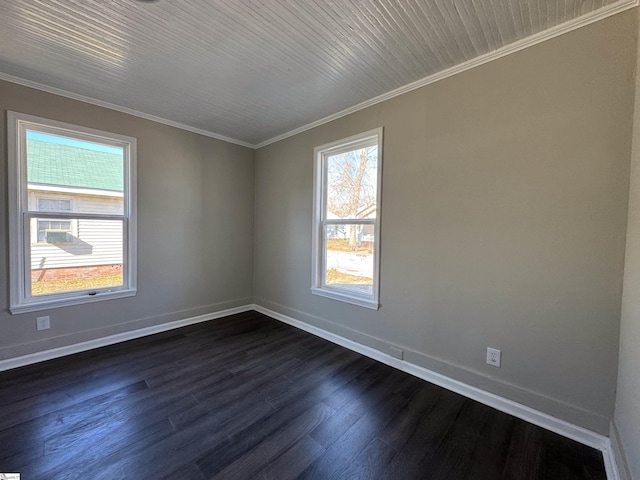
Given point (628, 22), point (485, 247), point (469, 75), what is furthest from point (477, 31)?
point (485, 247)

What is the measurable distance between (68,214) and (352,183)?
9.73 feet

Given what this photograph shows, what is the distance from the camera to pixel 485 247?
2010mm

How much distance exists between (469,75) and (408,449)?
2.66 metres

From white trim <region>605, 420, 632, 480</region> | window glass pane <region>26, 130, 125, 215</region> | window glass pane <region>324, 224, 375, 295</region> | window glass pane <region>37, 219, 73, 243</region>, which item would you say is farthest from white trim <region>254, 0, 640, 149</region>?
window glass pane <region>37, 219, 73, 243</region>

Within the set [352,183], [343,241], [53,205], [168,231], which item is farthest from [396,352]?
[53,205]

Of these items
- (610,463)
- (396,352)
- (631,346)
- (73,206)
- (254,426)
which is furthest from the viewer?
(73,206)

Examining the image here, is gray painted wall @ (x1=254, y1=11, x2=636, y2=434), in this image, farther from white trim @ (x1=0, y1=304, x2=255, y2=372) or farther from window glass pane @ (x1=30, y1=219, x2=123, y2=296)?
window glass pane @ (x1=30, y1=219, x2=123, y2=296)

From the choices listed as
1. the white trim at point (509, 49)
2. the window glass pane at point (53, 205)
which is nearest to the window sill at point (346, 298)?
the white trim at point (509, 49)

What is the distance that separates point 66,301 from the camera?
8.74ft

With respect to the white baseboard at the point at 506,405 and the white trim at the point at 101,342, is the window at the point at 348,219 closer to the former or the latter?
the white baseboard at the point at 506,405

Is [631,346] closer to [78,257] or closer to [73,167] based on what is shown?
[78,257]

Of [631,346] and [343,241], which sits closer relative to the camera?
[631,346]

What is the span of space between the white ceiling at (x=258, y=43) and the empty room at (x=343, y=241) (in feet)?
0.05

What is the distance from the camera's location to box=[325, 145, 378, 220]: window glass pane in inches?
110
